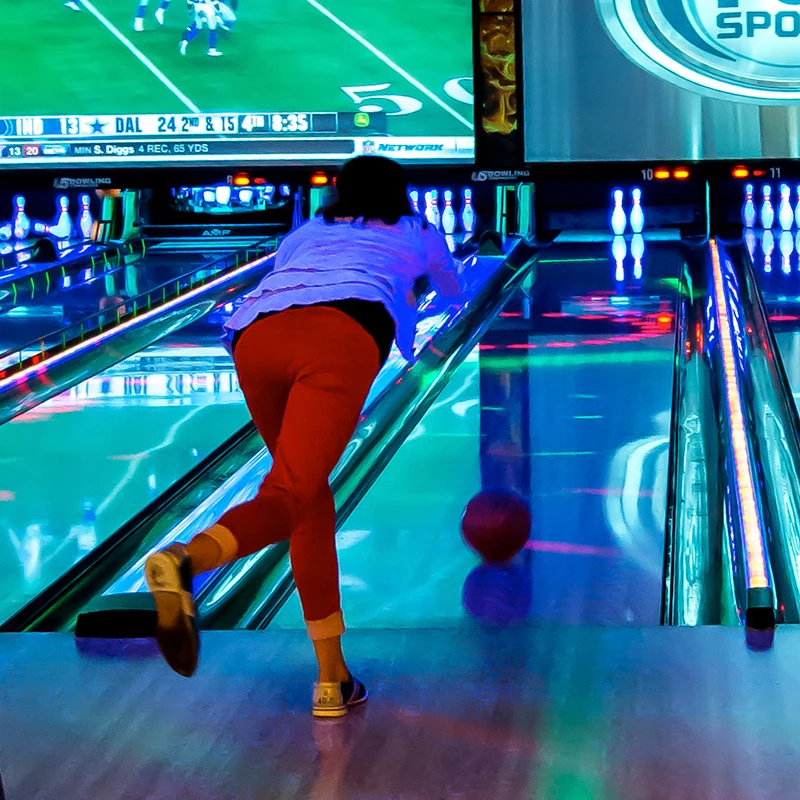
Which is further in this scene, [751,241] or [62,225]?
[62,225]

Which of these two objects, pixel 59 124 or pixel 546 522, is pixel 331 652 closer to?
pixel 546 522

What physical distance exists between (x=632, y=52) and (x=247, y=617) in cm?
473

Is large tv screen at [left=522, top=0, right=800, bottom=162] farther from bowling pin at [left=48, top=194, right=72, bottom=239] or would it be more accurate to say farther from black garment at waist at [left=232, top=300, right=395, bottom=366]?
black garment at waist at [left=232, top=300, right=395, bottom=366]

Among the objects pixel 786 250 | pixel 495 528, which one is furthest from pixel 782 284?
pixel 495 528

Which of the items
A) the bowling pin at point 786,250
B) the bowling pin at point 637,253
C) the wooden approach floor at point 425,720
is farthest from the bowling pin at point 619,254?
the wooden approach floor at point 425,720

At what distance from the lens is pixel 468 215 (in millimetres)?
7297

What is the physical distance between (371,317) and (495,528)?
948mm

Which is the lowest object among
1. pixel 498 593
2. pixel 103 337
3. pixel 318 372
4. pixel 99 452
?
pixel 498 593

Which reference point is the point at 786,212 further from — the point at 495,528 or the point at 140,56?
the point at 495,528

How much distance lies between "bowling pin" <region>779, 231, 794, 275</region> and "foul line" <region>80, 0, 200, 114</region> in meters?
2.77

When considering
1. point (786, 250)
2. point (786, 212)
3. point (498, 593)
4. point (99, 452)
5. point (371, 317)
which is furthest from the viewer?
point (786, 212)

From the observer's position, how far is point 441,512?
118 inches

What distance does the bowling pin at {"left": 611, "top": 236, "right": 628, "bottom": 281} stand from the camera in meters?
6.09

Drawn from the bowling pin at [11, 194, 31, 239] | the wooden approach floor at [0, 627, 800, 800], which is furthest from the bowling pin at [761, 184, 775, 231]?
the wooden approach floor at [0, 627, 800, 800]
